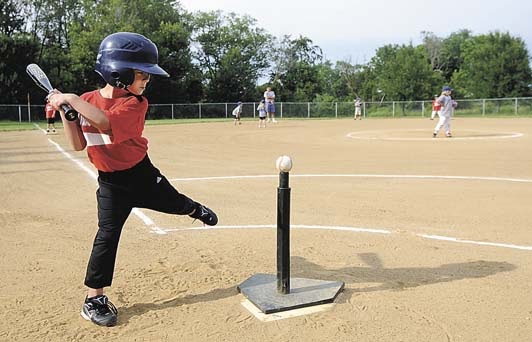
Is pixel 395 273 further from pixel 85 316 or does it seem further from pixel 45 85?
pixel 45 85

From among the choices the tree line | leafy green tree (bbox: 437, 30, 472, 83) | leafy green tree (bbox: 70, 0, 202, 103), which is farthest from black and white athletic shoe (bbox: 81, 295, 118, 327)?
leafy green tree (bbox: 437, 30, 472, 83)

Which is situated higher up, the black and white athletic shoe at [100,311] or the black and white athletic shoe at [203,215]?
the black and white athletic shoe at [203,215]

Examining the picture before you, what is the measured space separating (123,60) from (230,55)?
6381 centimetres

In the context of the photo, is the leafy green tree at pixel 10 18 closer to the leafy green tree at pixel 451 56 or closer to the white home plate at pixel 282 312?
the white home plate at pixel 282 312

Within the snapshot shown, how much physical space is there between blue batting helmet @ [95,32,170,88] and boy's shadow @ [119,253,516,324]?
5.64 feet

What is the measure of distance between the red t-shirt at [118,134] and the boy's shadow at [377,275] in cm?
115

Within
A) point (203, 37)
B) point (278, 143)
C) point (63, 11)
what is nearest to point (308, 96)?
point (203, 37)

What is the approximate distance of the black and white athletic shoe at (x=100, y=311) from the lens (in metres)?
3.65

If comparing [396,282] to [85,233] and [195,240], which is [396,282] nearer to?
[195,240]

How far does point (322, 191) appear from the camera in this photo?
880 centimetres

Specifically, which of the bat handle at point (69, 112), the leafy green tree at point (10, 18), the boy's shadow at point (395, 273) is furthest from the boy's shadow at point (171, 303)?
the leafy green tree at point (10, 18)

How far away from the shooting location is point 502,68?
54.8 metres

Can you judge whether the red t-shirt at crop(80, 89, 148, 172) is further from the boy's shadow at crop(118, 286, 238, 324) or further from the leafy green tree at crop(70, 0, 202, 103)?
the leafy green tree at crop(70, 0, 202, 103)

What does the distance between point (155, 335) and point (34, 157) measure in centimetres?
1271
